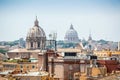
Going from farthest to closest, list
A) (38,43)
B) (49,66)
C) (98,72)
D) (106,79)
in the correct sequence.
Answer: (38,43), (49,66), (98,72), (106,79)

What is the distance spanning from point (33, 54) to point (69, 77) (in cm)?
2140

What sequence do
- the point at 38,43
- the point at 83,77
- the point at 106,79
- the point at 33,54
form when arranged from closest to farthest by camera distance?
the point at 106,79, the point at 83,77, the point at 33,54, the point at 38,43

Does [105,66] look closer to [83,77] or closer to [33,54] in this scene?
[83,77]

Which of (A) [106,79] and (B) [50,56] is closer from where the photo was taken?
(A) [106,79]

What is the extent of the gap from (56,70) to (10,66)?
777 cm

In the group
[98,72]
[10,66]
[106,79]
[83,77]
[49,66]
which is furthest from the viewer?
[10,66]

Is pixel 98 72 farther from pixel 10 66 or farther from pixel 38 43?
pixel 38 43

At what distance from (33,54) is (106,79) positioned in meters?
27.5

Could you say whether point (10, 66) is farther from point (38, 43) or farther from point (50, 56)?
point (38, 43)

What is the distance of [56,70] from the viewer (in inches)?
936

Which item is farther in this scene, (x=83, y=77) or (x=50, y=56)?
(x=50, y=56)

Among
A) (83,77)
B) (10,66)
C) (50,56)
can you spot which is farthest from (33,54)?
(83,77)

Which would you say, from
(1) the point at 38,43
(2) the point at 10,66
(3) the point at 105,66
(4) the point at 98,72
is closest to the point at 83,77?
(4) the point at 98,72

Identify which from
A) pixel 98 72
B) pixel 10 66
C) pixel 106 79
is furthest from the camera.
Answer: pixel 10 66
